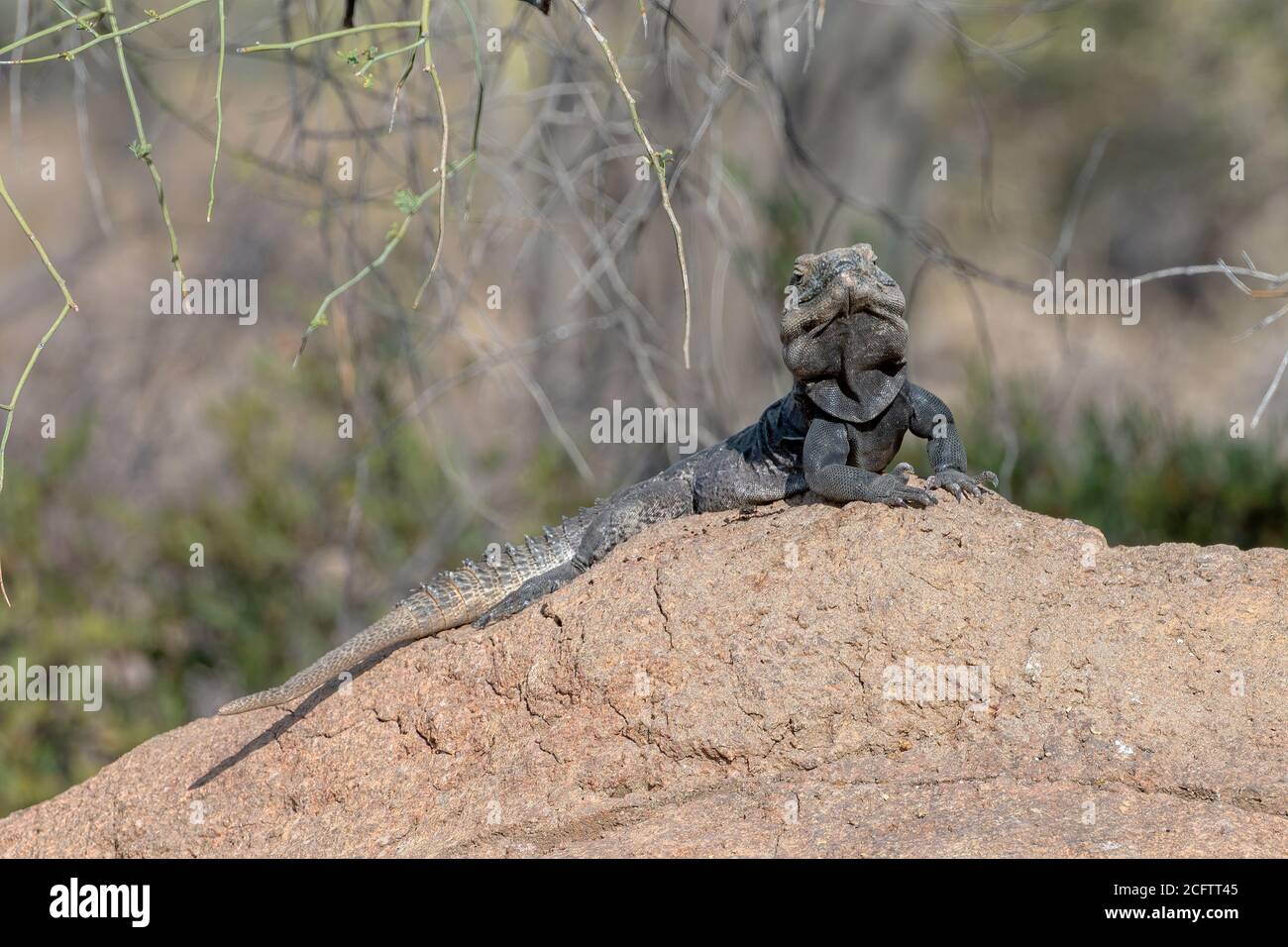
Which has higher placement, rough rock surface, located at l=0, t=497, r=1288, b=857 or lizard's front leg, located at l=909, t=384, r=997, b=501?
lizard's front leg, located at l=909, t=384, r=997, b=501

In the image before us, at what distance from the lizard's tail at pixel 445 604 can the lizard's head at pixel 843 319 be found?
1.23 meters

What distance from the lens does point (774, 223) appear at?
33.1 ft

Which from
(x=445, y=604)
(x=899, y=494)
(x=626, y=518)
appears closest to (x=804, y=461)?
(x=899, y=494)

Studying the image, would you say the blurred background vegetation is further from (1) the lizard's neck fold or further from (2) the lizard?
(1) the lizard's neck fold

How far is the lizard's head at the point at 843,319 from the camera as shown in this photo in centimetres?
509

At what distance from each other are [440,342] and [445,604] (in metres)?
4.54

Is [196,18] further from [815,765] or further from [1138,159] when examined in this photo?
[1138,159]

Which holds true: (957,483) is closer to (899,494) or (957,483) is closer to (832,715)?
(899,494)

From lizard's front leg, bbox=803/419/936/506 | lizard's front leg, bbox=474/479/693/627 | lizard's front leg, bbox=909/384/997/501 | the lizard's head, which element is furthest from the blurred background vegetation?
lizard's front leg, bbox=803/419/936/506

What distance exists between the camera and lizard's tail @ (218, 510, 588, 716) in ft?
16.6

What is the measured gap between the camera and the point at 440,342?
9773mm

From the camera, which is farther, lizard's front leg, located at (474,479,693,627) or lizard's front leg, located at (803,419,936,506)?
lizard's front leg, located at (474,479,693,627)

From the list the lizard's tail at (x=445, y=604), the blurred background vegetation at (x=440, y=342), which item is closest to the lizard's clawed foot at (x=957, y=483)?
the blurred background vegetation at (x=440, y=342)

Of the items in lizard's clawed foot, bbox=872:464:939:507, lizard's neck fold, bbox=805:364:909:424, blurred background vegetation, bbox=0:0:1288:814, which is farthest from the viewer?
blurred background vegetation, bbox=0:0:1288:814
